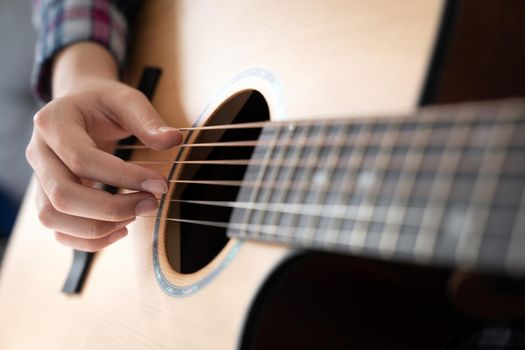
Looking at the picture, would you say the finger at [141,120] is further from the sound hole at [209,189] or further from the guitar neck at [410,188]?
the guitar neck at [410,188]

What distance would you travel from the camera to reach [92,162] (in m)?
0.63

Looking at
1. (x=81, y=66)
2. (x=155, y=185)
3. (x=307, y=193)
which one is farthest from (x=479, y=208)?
(x=81, y=66)

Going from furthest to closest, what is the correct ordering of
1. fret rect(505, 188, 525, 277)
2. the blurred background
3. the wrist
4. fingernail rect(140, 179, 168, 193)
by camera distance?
1. the blurred background
2. the wrist
3. fingernail rect(140, 179, 168, 193)
4. fret rect(505, 188, 525, 277)

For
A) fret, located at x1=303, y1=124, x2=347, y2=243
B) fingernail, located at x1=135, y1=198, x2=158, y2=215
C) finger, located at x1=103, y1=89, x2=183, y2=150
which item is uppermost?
fret, located at x1=303, y1=124, x2=347, y2=243

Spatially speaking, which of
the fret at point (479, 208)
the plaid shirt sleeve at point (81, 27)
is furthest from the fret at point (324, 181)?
the plaid shirt sleeve at point (81, 27)

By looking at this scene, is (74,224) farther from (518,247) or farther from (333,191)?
(518,247)

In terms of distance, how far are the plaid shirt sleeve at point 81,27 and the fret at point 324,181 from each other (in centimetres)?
67

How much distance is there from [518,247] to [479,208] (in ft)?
0.10

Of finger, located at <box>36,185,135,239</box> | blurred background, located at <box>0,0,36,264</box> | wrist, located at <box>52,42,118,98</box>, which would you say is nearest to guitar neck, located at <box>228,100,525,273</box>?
finger, located at <box>36,185,135,239</box>

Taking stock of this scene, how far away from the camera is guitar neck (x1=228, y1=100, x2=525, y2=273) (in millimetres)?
279

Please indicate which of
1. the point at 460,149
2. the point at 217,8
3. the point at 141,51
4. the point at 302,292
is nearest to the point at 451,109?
the point at 460,149

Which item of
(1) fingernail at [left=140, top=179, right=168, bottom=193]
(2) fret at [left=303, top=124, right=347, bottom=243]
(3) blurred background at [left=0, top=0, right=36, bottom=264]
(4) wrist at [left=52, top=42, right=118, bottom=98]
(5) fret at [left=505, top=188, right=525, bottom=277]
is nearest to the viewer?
(5) fret at [left=505, top=188, right=525, bottom=277]

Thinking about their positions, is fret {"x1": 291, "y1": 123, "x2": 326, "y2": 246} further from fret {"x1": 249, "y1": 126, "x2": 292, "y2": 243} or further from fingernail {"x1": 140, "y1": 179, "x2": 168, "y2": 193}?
fingernail {"x1": 140, "y1": 179, "x2": 168, "y2": 193}

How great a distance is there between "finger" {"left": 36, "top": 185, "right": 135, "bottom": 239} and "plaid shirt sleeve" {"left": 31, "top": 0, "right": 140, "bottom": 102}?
1.16 feet
